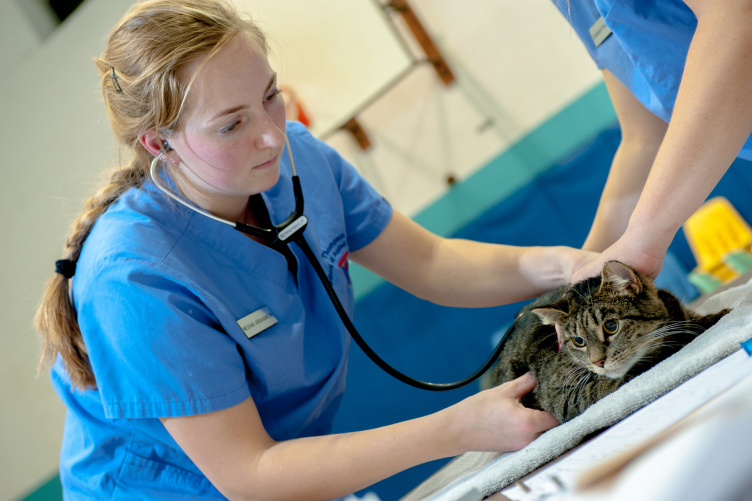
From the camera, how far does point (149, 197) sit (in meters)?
0.97

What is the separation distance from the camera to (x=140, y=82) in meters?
0.87

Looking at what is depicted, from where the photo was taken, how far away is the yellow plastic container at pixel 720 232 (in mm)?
2041

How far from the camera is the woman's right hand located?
2.48 ft

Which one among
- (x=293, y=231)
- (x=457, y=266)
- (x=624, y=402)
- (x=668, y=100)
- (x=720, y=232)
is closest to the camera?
(x=624, y=402)

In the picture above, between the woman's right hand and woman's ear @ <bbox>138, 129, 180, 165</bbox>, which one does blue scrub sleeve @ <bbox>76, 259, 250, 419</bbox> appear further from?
the woman's right hand

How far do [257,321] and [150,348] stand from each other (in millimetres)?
181

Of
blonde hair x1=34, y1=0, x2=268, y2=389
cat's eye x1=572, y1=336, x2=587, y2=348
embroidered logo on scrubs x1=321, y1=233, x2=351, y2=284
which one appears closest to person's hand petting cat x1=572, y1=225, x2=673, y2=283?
cat's eye x1=572, y1=336, x2=587, y2=348

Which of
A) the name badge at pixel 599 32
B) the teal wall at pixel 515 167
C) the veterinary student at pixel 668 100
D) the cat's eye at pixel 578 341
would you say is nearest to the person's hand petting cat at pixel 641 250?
the veterinary student at pixel 668 100

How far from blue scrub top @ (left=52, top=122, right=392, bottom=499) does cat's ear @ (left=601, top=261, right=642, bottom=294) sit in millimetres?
484

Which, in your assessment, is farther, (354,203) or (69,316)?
(354,203)

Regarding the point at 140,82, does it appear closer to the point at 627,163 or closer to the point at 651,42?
the point at 651,42

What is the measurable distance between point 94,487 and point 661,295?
95 cm

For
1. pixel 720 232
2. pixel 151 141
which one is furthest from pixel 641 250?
pixel 720 232

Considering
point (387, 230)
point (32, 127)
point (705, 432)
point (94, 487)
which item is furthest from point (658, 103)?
point (32, 127)
